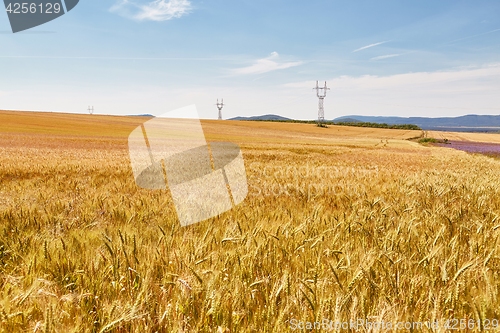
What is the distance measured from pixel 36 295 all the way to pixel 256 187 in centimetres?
415

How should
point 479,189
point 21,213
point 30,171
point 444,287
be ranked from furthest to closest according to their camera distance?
point 30,171
point 479,189
point 21,213
point 444,287

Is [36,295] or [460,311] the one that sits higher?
[36,295]

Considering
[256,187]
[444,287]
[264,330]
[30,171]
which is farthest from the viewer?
[30,171]

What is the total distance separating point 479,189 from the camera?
4930 mm

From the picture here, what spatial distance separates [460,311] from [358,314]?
0.49 meters

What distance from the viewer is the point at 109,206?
3566mm

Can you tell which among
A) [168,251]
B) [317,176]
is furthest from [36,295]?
[317,176]

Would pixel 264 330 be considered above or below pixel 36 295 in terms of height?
below

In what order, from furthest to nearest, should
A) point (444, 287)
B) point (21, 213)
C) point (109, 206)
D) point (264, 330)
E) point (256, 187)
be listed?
point (256, 187) < point (109, 206) < point (21, 213) < point (444, 287) < point (264, 330)

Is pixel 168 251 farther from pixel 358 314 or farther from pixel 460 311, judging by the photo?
pixel 460 311

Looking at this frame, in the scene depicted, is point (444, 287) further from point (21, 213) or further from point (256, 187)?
point (256, 187)

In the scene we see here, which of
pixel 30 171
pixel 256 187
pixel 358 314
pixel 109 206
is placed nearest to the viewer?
pixel 358 314

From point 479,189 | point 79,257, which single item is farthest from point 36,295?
point 479,189

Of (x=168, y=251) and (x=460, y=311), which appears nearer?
(x=460, y=311)
